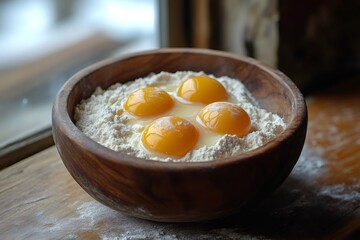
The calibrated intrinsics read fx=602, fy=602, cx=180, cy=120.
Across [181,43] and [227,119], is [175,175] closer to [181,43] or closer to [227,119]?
[227,119]

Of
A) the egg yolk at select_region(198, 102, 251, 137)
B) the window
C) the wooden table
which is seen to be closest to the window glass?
the window

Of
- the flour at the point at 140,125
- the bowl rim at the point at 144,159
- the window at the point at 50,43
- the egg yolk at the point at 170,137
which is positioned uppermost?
the bowl rim at the point at 144,159

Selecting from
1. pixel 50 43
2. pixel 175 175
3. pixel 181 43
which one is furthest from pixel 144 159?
pixel 50 43

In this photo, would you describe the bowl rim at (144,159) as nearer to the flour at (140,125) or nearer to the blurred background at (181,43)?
the flour at (140,125)

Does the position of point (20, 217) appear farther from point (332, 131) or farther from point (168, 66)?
point (332, 131)

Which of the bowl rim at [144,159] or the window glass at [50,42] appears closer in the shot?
the bowl rim at [144,159]

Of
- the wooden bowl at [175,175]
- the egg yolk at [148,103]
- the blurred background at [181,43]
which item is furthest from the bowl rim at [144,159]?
the blurred background at [181,43]

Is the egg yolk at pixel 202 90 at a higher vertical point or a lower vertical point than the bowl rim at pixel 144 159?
lower
